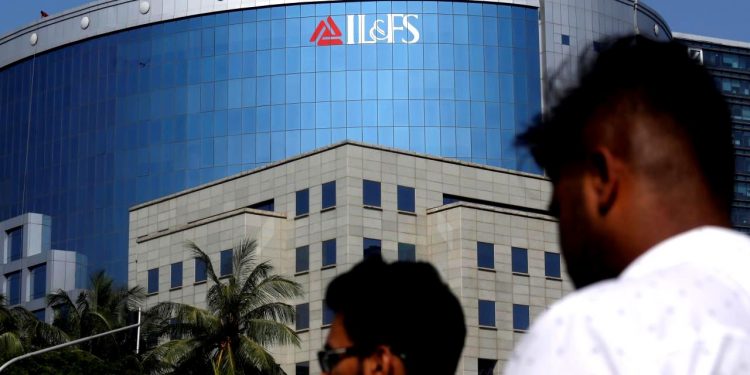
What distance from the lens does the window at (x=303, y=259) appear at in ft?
197

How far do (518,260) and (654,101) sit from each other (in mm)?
58910

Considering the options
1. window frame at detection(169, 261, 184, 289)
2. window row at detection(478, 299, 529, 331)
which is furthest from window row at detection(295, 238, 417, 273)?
window frame at detection(169, 261, 184, 289)

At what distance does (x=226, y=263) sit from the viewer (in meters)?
60.7

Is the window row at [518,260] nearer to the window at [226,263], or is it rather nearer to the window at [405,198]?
the window at [405,198]

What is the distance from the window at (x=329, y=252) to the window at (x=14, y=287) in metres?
26.4

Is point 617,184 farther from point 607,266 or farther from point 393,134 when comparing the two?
point 393,134

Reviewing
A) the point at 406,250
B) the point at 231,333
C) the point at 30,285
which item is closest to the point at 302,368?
the point at 406,250

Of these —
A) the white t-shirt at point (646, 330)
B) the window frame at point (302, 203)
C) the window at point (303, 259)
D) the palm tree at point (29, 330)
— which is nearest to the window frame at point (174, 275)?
the window at point (303, 259)

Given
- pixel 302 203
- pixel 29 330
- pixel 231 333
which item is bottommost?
pixel 231 333

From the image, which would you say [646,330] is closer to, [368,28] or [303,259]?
[303,259]

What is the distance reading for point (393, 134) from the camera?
75688 mm

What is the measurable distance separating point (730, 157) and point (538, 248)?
59562mm

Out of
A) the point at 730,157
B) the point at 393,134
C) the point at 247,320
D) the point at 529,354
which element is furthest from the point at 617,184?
the point at 393,134

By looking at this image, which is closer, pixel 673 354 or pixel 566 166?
pixel 673 354
